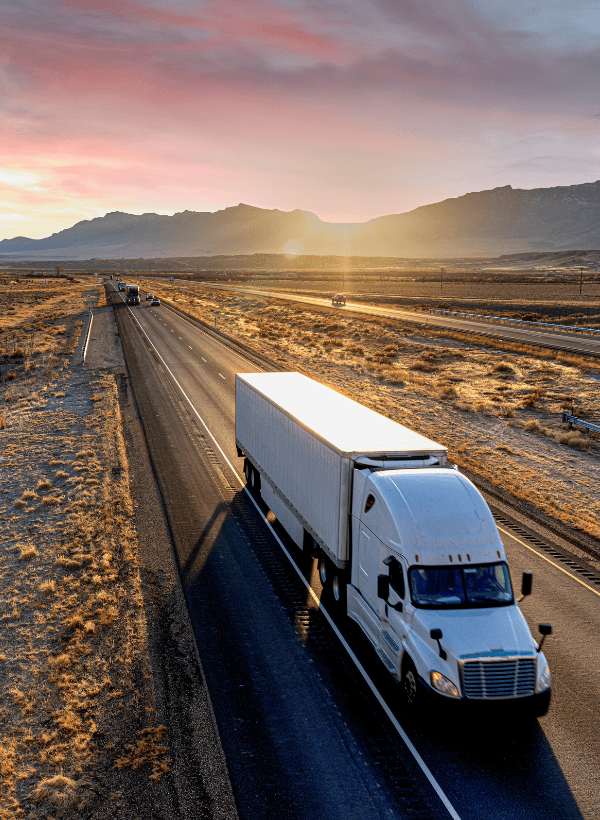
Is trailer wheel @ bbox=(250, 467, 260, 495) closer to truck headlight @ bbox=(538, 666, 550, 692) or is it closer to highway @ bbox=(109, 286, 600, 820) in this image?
highway @ bbox=(109, 286, 600, 820)

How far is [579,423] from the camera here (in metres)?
29.7

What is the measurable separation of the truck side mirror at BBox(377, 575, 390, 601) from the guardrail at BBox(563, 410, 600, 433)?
70.2ft

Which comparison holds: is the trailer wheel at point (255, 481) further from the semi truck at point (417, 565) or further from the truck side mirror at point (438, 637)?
the truck side mirror at point (438, 637)

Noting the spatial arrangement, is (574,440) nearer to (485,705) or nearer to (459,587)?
(459,587)

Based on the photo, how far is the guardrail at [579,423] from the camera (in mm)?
28770

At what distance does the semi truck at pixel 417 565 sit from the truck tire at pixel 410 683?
0.9 inches

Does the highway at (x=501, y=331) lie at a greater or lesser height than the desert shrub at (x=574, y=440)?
greater

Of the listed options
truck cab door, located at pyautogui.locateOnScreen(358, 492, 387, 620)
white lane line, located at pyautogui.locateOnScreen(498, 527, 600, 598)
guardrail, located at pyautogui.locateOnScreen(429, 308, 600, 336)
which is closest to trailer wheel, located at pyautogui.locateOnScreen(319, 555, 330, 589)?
truck cab door, located at pyautogui.locateOnScreen(358, 492, 387, 620)

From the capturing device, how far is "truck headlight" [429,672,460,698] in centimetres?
947

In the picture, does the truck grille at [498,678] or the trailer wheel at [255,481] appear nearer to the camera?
the truck grille at [498,678]

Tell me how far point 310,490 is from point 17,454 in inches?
622

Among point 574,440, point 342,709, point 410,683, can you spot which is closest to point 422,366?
point 574,440

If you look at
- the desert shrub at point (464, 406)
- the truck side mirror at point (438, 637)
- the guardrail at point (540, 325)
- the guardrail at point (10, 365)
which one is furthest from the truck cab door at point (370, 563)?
the guardrail at point (540, 325)

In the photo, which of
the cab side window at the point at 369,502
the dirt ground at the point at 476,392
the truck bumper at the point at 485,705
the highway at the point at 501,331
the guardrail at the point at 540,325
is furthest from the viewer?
the guardrail at the point at 540,325
